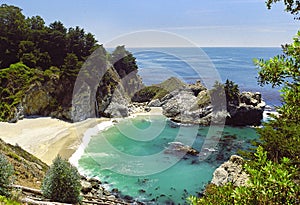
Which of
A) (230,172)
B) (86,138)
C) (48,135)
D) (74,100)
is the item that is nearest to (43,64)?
(74,100)

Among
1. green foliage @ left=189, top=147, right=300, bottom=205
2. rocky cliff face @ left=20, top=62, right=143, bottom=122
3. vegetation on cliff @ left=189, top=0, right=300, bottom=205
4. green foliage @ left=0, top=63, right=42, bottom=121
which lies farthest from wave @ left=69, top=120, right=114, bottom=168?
green foliage @ left=189, top=147, right=300, bottom=205

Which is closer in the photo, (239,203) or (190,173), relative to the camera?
(239,203)

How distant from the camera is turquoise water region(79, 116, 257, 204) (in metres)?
17.2

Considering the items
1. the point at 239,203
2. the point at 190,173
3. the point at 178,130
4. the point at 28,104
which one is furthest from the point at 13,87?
the point at 239,203

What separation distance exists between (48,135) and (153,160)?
35.8ft

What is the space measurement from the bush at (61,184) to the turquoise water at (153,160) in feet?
22.9

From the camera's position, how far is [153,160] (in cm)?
2188

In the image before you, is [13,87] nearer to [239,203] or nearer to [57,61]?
[57,61]

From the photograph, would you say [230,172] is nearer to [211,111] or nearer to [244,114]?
[211,111]

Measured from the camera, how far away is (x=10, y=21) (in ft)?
124

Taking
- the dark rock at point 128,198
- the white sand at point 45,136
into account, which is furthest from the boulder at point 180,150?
the white sand at point 45,136

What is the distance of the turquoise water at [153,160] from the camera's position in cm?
1715

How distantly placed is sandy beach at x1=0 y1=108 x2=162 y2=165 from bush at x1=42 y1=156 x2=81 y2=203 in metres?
11.1

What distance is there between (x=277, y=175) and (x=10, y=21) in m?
43.8
